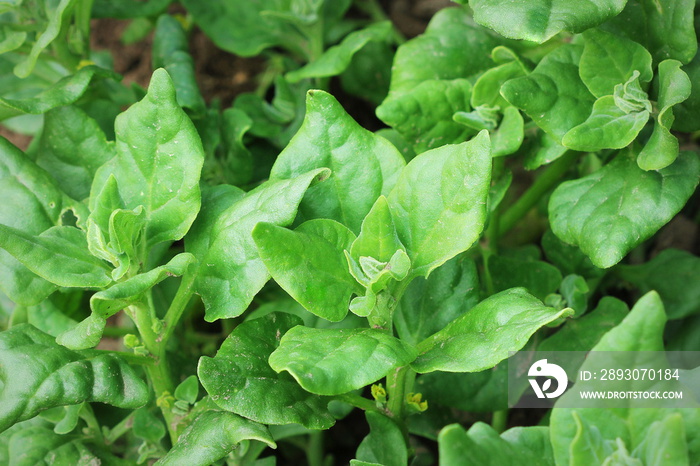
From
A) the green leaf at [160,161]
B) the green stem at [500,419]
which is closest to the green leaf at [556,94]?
the green leaf at [160,161]

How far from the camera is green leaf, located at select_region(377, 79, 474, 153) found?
1913 millimetres

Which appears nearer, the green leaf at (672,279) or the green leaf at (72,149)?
the green leaf at (72,149)

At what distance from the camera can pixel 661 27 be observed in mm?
1782

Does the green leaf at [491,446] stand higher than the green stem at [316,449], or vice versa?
the green leaf at [491,446]

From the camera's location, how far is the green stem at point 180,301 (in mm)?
1700

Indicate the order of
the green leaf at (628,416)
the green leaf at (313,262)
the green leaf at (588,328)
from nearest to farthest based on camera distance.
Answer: the green leaf at (628,416) < the green leaf at (313,262) < the green leaf at (588,328)

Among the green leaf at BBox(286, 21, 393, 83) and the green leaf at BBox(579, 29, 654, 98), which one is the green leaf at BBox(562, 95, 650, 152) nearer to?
the green leaf at BBox(579, 29, 654, 98)

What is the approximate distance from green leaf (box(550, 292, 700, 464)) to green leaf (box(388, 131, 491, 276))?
34 centimetres

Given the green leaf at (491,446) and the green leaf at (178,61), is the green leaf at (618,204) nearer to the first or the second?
the green leaf at (491,446)

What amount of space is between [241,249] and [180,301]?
9.9 inches

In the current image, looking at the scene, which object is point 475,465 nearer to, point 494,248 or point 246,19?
point 494,248

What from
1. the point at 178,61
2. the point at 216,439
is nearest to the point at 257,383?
the point at 216,439

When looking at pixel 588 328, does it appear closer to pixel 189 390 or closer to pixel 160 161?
pixel 189 390

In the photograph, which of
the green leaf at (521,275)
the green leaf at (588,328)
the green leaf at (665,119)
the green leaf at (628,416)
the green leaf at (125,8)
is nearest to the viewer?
the green leaf at (628,416)
